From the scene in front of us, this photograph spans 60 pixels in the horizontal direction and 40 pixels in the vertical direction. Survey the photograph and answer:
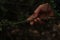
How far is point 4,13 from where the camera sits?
1938 millimetres

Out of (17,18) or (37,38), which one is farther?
(17,18)

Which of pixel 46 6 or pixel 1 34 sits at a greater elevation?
pixel 46 6

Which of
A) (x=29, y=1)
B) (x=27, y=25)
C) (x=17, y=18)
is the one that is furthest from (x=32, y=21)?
(x=29, y=1)

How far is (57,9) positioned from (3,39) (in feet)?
2.97

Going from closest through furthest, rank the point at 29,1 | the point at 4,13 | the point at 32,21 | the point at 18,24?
1. the point at 18,24
2. the point at 32,21
3. the point at 4,13
4. the point at 29,1

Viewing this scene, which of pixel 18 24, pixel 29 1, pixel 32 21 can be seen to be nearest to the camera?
pixel 18 24

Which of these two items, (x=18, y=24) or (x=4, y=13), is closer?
(x=18, y=24)

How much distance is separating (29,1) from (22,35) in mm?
722

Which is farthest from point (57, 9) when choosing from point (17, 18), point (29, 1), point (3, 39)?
point (3, 39)

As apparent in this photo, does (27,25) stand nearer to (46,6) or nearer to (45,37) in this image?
(45,37)

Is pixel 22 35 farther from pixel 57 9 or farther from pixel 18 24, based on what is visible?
pixel 57 9

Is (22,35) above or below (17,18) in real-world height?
below

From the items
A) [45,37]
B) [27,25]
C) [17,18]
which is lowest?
[45,37]

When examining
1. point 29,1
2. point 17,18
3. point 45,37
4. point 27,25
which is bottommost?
point 45,37
